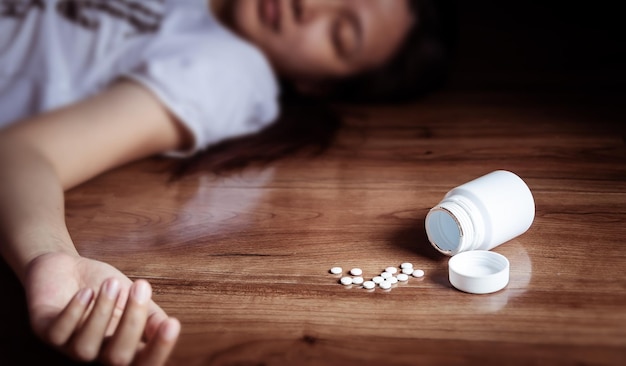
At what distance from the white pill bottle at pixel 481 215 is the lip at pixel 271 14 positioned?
86 centimetres

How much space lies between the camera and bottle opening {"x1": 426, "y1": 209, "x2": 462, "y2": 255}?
1.08 m

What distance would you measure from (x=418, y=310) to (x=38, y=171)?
0.68m

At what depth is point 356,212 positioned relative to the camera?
1279 millimetres

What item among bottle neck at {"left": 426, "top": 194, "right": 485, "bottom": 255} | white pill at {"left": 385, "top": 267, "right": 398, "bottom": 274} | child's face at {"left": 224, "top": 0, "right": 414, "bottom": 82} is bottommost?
white pill at {"left": 385, "top": 267, "right": 398, "bottom": 274}

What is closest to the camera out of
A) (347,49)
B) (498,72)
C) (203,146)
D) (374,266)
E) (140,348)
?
(140,348)

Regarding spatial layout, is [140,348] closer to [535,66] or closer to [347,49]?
[347,49]

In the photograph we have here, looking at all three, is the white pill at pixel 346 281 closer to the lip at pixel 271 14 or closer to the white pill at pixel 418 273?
the white pill at pixel 418 273

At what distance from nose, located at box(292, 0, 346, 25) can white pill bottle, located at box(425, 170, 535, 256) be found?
80 centimetres

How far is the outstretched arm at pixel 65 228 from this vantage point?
81 cm

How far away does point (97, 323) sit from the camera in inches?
31.4

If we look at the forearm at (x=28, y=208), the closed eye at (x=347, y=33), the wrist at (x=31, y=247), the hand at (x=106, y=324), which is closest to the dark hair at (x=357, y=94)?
the closed eye at (x=347, y=33)

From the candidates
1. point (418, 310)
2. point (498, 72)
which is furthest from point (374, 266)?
point (498, 72)

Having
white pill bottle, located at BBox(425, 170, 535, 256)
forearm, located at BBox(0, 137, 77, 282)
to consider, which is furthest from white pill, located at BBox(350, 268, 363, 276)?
forearm, located at BBox(0, 137, 77, 282)

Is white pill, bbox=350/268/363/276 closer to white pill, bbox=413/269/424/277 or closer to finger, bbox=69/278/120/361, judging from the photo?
white pill, bbox=413/269/424/277
